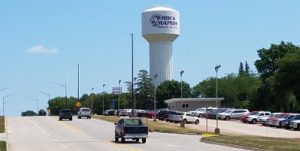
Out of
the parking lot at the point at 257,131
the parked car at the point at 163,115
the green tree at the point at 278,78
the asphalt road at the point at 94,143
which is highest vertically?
the green tree at the point at 278,78

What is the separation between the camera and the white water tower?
505 ft

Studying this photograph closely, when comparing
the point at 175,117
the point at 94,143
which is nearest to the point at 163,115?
the point at 175,117

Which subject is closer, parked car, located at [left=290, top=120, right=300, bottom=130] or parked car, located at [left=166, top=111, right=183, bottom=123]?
parked car, located at [left=290, top=120, right=300, bottom=130]

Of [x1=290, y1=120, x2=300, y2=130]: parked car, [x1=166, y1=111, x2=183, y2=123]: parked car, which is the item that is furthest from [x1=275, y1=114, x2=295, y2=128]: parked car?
[x1=166, y1=111, x2=183, y2=123]: parked car

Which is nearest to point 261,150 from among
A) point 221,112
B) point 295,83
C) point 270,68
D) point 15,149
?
point 15,149

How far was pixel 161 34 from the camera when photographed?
155500mm

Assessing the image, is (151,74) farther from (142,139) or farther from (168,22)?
(142,139)

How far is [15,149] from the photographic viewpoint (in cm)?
3612

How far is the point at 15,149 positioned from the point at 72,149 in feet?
11.5

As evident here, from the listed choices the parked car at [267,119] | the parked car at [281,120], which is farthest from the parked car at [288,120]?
the parked car at [267,119]

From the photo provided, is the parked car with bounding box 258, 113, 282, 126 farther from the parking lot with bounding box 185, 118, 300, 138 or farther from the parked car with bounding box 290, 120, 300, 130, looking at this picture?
the parked car with bounding box 290, 120, 300, 130

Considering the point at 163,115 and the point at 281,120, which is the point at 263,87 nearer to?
the point at 163,115

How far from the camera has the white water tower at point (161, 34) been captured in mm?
153875

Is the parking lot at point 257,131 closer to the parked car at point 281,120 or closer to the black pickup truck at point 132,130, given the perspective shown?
the parked car at point 281,120
